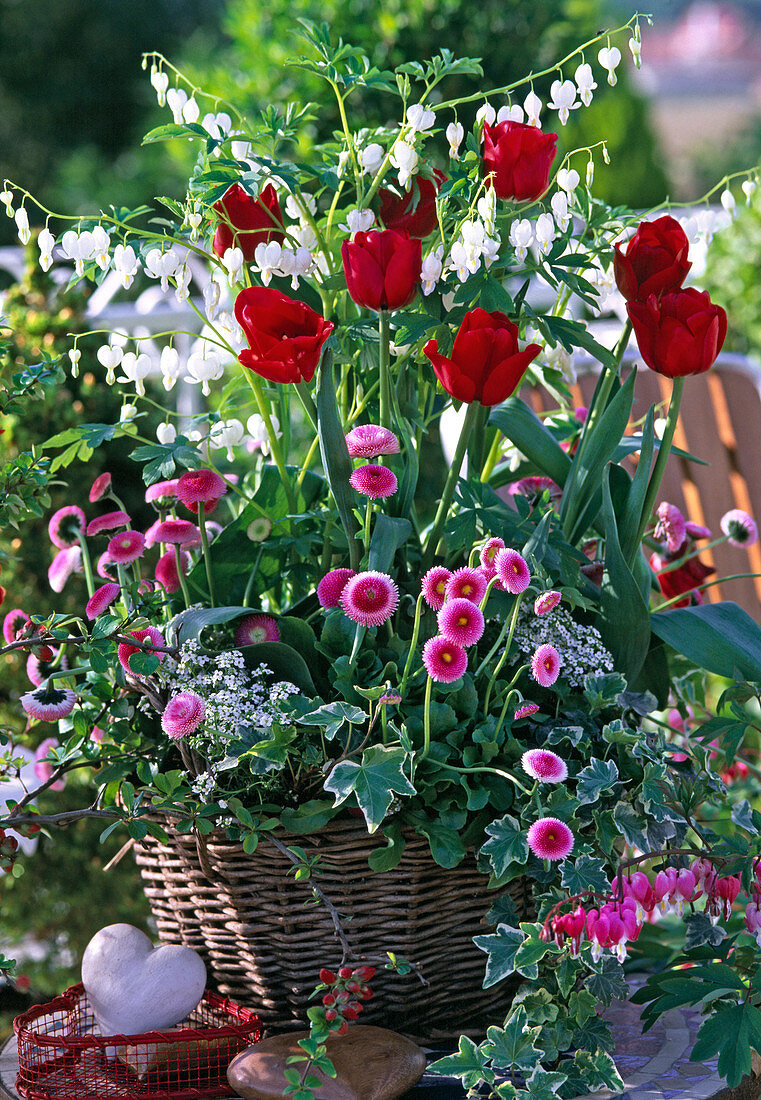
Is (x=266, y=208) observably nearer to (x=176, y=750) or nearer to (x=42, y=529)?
(x=176, y=750)

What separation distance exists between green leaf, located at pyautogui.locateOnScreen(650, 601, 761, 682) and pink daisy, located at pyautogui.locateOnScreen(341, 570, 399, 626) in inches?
11.3

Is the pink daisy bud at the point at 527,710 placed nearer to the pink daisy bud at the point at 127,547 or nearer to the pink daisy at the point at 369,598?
the pink daisy at the point at 369,598

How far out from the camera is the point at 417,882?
Answer: 35.5 inches

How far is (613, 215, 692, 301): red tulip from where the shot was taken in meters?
0.94

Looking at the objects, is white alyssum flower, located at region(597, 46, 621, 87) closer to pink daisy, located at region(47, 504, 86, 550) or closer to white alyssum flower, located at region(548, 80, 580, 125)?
white alyssum flower, located at region(548, 80, 580, 125)

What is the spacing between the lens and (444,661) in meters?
0.82

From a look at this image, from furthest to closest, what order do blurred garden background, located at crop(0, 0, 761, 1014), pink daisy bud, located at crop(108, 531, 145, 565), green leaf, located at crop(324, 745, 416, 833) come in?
blurred garden background, located at crop(0, 0, 761, 1014)
pink daisy bud, located at crop(108, 531, 145, 565)
green leaf, located at crop(324, 745, 416, 833)

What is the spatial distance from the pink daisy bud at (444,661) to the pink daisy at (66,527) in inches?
17.7

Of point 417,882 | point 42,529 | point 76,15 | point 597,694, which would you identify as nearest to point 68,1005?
point 417,882

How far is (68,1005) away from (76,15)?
11.0 meters

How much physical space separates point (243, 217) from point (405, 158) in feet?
0.55

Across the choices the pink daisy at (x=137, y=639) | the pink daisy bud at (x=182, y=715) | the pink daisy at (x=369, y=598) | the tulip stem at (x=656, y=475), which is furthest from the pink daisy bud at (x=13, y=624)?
the tulip stem at (x=656, y=475)

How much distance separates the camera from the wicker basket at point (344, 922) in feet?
2.94

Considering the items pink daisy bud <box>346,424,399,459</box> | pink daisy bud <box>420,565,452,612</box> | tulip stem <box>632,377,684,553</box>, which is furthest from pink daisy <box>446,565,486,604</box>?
tulip stem <box>632,377,684,553</box>
